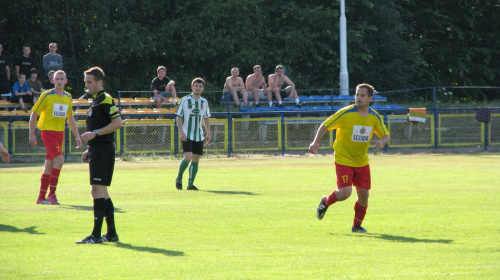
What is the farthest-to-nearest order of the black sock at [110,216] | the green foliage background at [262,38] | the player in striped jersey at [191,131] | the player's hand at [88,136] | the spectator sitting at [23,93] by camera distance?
the green foliage background at [262,38], the spectator sitting at [23,93], the player in striped jersey at [191,131], the black sock at [110,216], the player's hand at [88,136]

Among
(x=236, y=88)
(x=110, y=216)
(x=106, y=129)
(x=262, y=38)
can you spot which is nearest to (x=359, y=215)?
(x=110, y=216)

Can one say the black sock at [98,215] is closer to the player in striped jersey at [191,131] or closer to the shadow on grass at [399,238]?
the shadow on grass at [399,238]

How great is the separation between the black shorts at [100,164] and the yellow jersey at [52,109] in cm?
380

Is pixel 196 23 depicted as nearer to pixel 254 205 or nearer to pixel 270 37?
pixel 270 37

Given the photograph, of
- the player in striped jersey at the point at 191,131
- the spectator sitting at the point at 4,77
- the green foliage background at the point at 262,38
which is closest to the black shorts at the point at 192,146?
the player in striped jersey at the point at 191,131

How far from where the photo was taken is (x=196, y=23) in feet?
100

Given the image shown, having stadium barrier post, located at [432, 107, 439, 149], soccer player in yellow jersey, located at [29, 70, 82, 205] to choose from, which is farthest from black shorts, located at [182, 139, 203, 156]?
stadium barrier post, located at [432, 107, 439, 149]

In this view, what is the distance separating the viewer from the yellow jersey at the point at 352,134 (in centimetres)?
923

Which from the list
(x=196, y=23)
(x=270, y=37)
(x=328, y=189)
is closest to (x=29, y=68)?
(x=196, y=23)

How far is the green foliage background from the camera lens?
97.5 ft

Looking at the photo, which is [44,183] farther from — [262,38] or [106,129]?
[262,38]

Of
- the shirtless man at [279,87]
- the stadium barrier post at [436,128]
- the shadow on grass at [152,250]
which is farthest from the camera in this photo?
the stadium barrier post at [436,128]

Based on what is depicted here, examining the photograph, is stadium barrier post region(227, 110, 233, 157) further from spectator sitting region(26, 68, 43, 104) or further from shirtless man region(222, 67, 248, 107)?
spectator sitting region(26, 68, 43, 104)

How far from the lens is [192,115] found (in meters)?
14.6
